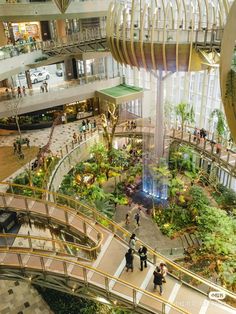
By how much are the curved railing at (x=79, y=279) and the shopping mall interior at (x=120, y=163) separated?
0.04 metres

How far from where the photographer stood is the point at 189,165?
80.7 feet

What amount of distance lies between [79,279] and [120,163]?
605 inches

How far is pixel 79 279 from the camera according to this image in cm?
1042

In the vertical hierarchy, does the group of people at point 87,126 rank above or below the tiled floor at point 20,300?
above

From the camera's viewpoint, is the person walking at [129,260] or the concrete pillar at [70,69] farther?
the concrete pillar at [70,69]

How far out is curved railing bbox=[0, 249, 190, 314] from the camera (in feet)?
32.5

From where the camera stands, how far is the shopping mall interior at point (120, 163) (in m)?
10.9

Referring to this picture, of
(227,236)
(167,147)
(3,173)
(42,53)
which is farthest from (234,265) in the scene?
(42,53)

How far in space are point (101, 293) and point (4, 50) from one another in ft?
63.0

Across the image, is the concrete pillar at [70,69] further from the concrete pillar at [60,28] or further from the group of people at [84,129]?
the group of people at [84,129]

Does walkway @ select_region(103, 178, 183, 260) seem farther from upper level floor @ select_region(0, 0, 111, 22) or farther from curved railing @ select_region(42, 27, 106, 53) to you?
upper level floor @ select_region(0, 0, 111, 22)

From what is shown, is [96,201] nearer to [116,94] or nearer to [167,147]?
[167,147]

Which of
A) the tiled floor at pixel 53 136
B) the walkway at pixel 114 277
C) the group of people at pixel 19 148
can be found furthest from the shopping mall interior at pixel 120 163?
the group of people at pixel 19 148

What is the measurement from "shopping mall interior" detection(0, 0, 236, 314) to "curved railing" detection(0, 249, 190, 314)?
4 centimetres
